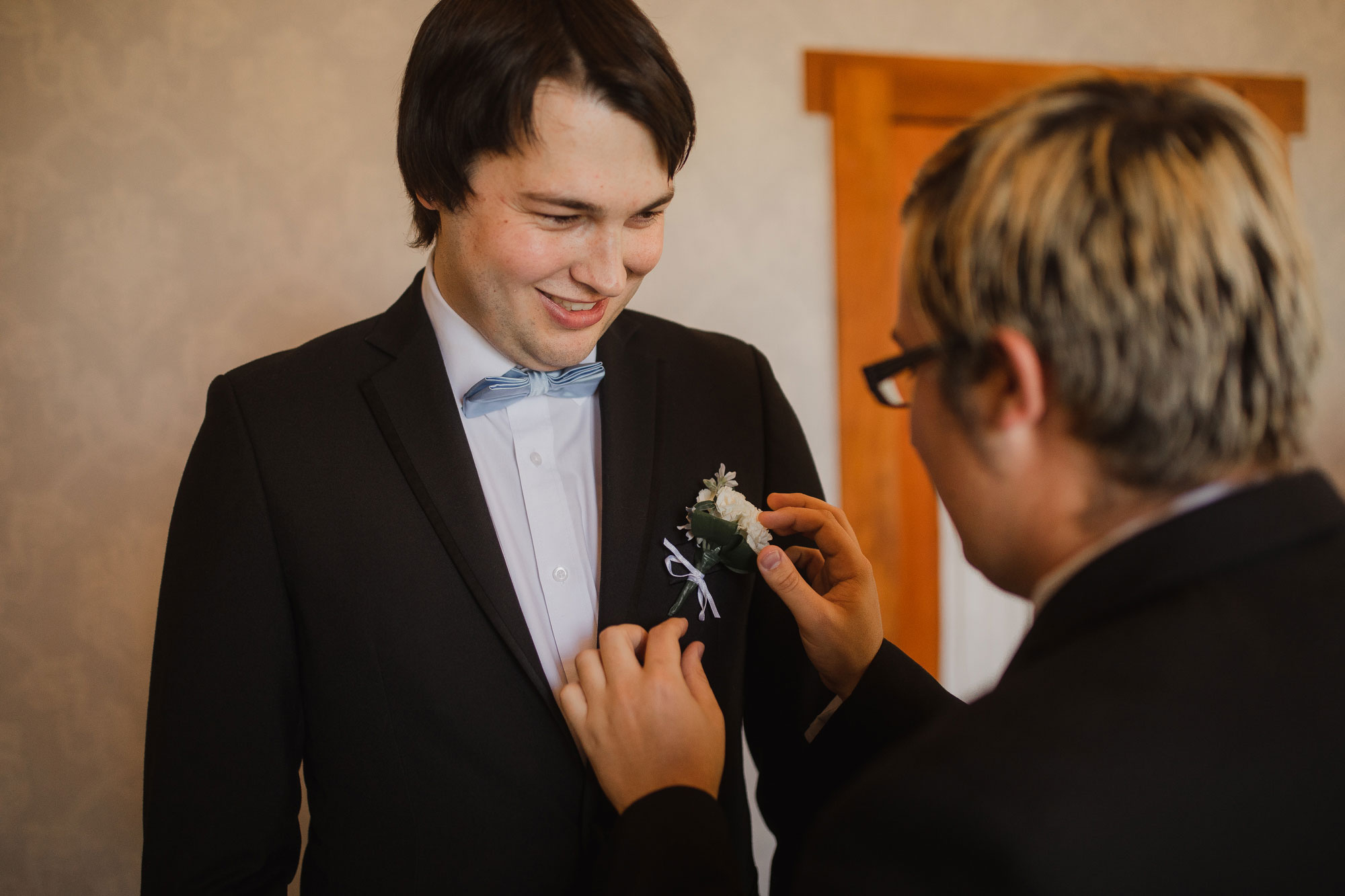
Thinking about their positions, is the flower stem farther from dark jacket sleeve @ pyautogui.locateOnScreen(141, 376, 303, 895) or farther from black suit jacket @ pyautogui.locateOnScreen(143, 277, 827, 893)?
dark jacket sleeve @ pyautogui.locateOnScreen(141, 376, 303, 895)

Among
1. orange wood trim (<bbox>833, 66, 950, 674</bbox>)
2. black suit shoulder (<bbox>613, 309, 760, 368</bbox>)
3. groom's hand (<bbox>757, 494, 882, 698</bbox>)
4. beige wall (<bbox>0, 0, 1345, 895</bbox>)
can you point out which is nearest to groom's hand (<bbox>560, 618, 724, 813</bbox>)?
groom's hand (<bbox>757, 494, 882, 698</bbox>)

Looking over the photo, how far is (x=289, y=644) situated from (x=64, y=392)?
52.8 inches

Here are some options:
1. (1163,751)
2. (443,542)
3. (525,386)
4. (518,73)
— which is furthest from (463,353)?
(1163,751)

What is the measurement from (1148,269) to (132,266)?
2.20 m

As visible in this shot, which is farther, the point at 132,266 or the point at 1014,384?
the point at 132,266

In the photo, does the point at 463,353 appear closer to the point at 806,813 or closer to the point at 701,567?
the point at 701,567

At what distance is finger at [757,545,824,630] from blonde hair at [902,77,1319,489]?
51 centimetres

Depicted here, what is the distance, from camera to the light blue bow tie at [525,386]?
1315 millimetres

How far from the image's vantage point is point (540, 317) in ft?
4.14

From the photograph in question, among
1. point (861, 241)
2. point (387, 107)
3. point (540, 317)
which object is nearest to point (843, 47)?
point (861, 241)

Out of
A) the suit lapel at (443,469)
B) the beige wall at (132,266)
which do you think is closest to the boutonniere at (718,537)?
the suit lapel at (443,469)

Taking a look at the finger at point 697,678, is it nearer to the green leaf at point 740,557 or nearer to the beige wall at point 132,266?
the green leaf at point 740,557

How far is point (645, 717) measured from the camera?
1.08m

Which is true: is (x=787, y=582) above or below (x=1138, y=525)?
below
